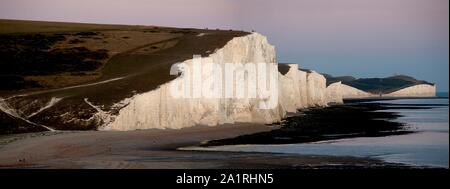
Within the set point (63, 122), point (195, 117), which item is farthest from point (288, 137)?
point (63, 122)

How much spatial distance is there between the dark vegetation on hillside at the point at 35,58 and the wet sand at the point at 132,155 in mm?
17741

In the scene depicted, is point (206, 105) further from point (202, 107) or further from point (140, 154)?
point (140, 154)

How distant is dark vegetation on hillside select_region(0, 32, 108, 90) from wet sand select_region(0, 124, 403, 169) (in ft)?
58.2

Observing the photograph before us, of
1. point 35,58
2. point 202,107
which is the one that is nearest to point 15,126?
point 202,107

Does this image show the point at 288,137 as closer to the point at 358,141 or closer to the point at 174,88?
the point at 358,141

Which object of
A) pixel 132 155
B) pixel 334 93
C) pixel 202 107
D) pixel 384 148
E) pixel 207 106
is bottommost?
pixel 132 155

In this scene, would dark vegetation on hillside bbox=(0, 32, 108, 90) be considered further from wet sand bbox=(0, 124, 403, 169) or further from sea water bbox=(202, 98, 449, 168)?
sea water bbox=(202, 98, 449, 168)

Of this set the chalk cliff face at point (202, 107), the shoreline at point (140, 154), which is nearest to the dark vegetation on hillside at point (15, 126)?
the shoreline at point (140, 154)

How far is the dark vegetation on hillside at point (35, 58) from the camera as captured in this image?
202ft

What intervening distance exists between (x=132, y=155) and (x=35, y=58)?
127 ft

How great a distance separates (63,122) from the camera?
4731cm

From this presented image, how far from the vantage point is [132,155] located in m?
35.1

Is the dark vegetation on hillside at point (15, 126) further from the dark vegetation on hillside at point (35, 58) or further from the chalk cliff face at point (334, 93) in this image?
the chalk cliff face at point (334, 93)
